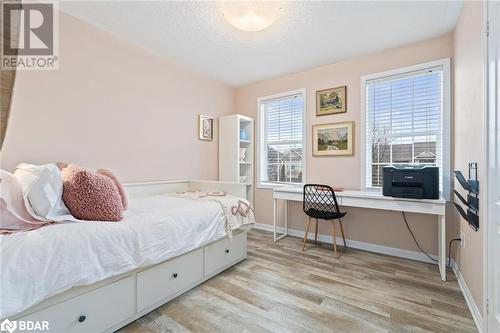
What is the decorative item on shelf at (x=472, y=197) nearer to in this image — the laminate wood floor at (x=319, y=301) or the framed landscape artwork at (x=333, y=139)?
the laminate wood floor at (x=319, y=301)

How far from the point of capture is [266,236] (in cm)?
352

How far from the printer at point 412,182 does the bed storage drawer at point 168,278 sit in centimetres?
204

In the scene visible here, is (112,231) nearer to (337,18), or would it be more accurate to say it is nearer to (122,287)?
(122,287)

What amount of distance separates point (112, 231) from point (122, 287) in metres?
0.40

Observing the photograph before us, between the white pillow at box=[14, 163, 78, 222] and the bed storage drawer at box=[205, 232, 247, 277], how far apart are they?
3.79 ft

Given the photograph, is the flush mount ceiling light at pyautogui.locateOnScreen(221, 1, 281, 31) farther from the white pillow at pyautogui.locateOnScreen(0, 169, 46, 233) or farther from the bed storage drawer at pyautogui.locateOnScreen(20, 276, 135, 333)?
the bed storage drawer at pyautogui.locateOnScreen(20, 276, 135, 333)

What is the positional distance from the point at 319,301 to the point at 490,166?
145 centimetres

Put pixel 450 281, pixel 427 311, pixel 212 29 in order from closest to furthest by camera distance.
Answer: pixel 427 311 → pixel 450 281 → pixel 212 29

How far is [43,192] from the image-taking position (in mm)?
1418

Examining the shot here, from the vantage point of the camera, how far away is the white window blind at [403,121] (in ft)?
8.48

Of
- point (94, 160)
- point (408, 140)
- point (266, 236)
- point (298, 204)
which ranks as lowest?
point (266, 236)

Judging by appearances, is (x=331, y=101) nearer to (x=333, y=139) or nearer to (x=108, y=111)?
(x=333, y=139)

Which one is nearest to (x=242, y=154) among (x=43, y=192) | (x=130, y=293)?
(x=130, y=293)

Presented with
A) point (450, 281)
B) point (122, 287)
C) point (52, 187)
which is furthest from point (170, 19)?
point (450, 281)
